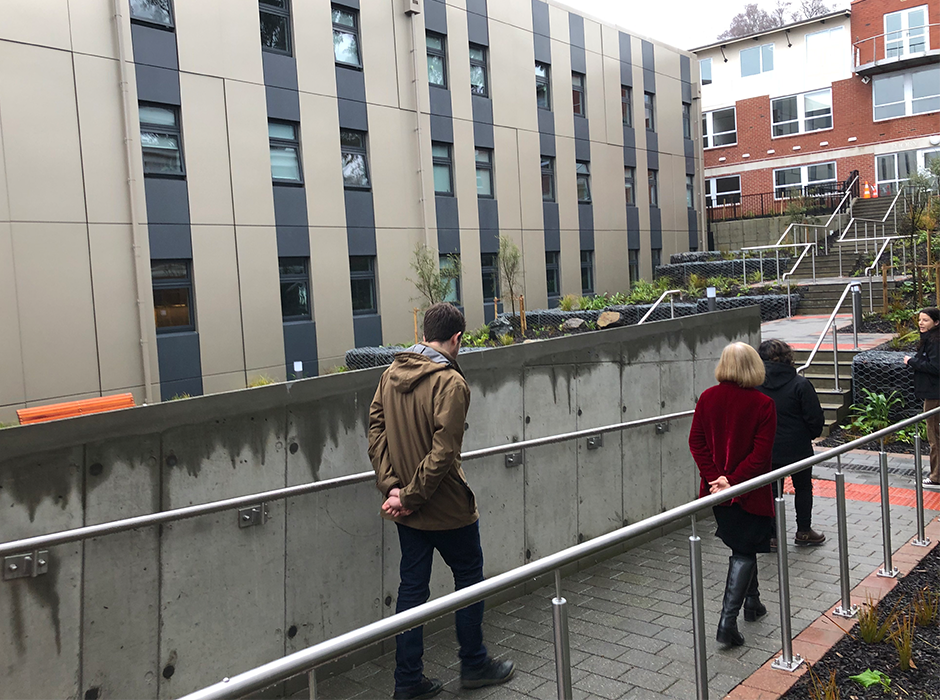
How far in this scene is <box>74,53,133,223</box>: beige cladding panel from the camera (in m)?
15.6

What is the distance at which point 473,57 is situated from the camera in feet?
79.5

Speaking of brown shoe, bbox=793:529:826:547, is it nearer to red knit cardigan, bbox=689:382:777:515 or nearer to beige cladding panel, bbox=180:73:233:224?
red knit cardigan, bbox=689:382:777:515

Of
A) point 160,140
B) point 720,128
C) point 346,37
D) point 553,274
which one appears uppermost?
point 720,128

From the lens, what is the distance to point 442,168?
23234mm

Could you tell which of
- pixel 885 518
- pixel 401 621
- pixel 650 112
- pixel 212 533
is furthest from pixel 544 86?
pixel 401 621

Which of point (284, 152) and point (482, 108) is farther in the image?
point (482, 108)

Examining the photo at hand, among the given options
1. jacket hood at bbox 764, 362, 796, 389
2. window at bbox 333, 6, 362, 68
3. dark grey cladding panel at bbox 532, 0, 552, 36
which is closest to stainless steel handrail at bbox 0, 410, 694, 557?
jacket hood at bbox 764, 362, 796, 389

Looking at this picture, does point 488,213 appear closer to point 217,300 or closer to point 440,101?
point 440,101

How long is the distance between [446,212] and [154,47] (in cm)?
913

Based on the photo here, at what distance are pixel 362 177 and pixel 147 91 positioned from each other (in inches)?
237

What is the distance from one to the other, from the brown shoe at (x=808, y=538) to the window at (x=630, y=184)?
87.3 feet

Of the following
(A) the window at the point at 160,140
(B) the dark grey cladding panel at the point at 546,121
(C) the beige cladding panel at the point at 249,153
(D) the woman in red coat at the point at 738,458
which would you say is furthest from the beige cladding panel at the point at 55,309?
(B) the dark grey cladding panel at the point at 546,121

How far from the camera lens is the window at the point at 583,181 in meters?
28.0

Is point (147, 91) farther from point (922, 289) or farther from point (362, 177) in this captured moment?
point (922, 289)
